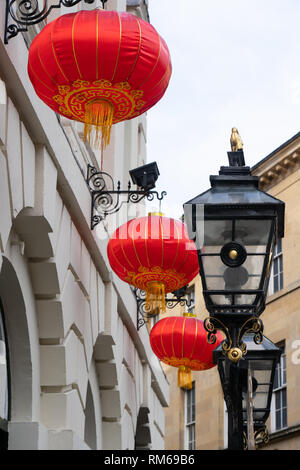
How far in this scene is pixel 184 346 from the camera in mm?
12727

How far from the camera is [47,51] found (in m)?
6.96

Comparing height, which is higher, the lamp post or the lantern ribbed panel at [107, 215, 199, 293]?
the lantern ribbed panel at [107, 215, 199, 293]

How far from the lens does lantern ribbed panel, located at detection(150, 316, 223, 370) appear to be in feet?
41.7

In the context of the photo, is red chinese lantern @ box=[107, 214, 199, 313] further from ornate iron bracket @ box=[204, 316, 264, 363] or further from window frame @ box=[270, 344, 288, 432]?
window frame @ box=[270, 344, 288, 432]

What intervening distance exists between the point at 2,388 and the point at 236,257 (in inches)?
124

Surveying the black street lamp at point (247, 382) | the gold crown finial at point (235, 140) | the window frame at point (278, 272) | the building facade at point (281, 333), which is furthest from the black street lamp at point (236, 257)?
the window frame at point (278, 272)

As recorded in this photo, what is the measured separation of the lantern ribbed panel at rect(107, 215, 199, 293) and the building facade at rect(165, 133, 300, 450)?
55.1 feet

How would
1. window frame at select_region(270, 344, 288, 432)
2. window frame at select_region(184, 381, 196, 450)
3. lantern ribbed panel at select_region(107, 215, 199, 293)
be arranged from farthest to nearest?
1. window frame at select_region(184, 381, 196, 450)
2. window frame at select_region(270, 344, 288, 432)
3. lantern ribbed panel at select_region(107, 215, 199, 293)

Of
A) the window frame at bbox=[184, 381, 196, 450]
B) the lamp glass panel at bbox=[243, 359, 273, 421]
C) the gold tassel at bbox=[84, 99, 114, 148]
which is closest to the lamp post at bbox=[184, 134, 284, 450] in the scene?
the gold tassel at bbox=[84, 99, 114, 148]

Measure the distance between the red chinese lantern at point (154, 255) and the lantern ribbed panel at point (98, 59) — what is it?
8.90ft

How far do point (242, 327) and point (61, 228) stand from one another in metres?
3.95

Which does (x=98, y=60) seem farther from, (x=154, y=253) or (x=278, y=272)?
(x=278, y=272)

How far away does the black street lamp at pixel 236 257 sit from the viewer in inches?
222
